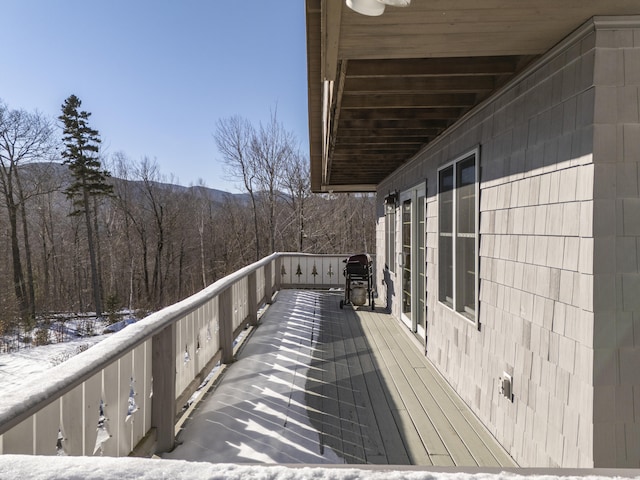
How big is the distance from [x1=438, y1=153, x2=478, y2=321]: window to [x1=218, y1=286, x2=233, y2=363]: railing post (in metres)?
2.24

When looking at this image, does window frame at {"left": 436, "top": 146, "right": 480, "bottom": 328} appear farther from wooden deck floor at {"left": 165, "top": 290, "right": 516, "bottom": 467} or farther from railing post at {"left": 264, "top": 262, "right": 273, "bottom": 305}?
railing post at {"left": 264, "top": 262, "right": 273, "bottom": 305}

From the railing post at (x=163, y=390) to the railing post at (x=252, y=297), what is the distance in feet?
10.1

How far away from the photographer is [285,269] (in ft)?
30.5

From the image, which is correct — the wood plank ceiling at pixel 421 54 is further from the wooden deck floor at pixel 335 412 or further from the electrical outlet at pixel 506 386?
the wooden deck floor at pixel 335 412

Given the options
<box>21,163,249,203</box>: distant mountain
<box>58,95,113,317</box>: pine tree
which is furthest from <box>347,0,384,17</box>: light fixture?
<box>58,95,113,317</box>: pine tree

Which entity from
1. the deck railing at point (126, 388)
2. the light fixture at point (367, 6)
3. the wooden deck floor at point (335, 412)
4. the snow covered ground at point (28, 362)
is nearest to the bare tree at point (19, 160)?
the snow covered ground at point (28, 362)

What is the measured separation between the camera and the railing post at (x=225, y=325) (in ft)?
13.4

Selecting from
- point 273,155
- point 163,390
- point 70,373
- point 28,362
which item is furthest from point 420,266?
point 273,155

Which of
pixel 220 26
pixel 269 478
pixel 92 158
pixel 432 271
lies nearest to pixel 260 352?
pixel 432 271

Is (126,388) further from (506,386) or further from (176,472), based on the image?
(506,386)

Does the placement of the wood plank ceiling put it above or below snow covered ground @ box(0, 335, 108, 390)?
above

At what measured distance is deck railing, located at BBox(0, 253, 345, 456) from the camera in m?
1.32

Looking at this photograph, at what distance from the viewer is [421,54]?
213cm

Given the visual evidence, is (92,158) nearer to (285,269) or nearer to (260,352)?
(285,269)
